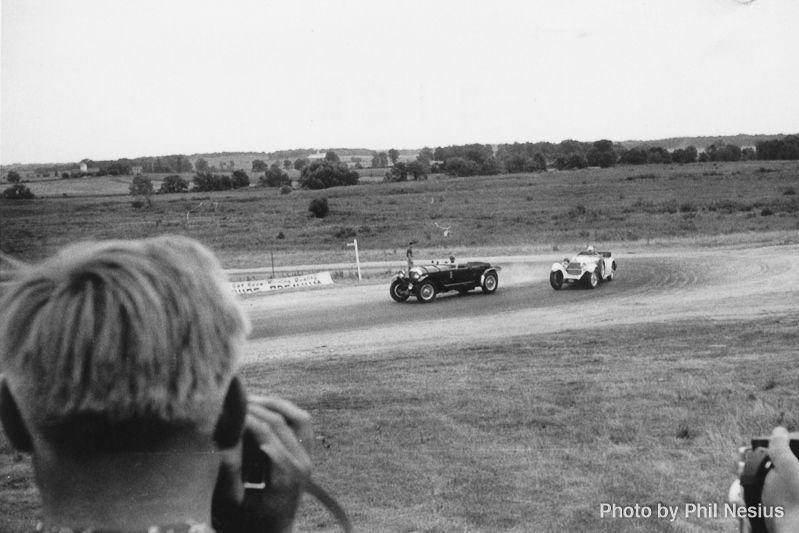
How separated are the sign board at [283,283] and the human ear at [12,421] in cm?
1279

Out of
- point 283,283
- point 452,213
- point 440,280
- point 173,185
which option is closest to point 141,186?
point 173,185

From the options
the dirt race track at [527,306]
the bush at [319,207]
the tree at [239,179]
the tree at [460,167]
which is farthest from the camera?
the dirt race track at [527,306]

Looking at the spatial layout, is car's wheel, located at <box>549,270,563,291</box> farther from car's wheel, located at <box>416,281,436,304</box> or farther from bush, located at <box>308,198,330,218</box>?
bush, located at <box>308,198,330,218</box>

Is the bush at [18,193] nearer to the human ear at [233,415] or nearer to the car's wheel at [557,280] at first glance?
the human ear at [233,415]

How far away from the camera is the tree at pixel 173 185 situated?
470 centimetres

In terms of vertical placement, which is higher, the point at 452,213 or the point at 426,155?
the point at 426,155

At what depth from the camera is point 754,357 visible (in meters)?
8.13

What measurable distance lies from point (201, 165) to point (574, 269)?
12373 mm

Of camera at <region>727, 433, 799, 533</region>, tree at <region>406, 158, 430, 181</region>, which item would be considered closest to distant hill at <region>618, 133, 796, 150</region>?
tree at <region>406, 158, 430, 181</region>

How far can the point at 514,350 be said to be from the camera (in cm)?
981

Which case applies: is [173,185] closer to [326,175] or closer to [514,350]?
[326,175]

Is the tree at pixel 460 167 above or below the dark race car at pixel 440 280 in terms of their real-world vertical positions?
above

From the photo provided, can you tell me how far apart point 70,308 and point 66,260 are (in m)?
0.05

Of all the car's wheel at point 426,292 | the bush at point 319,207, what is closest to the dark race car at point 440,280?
the car's wheel at point 426,292
